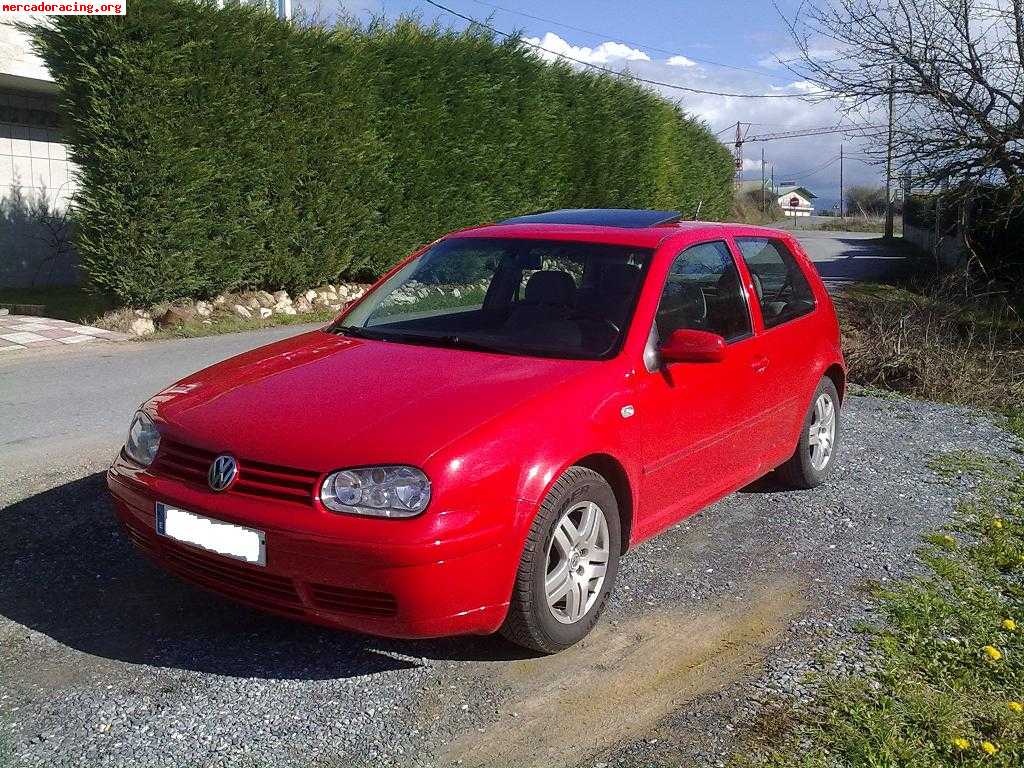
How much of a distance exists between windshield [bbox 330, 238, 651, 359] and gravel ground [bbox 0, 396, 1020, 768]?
1.22m

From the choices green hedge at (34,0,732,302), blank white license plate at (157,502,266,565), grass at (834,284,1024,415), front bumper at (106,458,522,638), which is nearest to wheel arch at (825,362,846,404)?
grass at (834,284,1024,415)

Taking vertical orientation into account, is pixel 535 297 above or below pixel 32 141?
below

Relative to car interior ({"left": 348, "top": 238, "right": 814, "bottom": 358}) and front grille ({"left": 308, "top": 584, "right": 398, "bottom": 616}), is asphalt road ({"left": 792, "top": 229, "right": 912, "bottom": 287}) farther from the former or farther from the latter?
front grille ({"left": 308, "top": 584, "right": 398, "bottom": 616})

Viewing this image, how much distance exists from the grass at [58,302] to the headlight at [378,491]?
9872mm

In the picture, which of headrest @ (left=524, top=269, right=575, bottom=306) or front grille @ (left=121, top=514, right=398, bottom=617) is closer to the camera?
front grille @ (left=121, top=514, right=398, bottom=617)

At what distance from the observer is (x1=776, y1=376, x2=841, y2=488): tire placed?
19.4ft

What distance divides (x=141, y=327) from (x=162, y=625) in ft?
28.8

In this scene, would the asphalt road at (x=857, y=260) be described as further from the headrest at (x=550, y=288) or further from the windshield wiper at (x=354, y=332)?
the windshield wiper at (x=354, y=332)

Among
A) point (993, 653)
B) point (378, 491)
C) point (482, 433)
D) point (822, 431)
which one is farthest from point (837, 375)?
point (378, 491)

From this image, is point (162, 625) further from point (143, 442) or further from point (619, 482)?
point (619, 482)

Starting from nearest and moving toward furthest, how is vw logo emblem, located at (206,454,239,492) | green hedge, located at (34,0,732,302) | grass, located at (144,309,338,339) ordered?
vw logo emblem, located at (206,454,239,492)
green hedge, located at (34,0,732,302)
grass, located at (144,309,338,339)

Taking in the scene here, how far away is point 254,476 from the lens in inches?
136

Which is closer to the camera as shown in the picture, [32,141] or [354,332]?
[354,332]

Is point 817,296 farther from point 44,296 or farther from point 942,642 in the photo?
point 44,296
